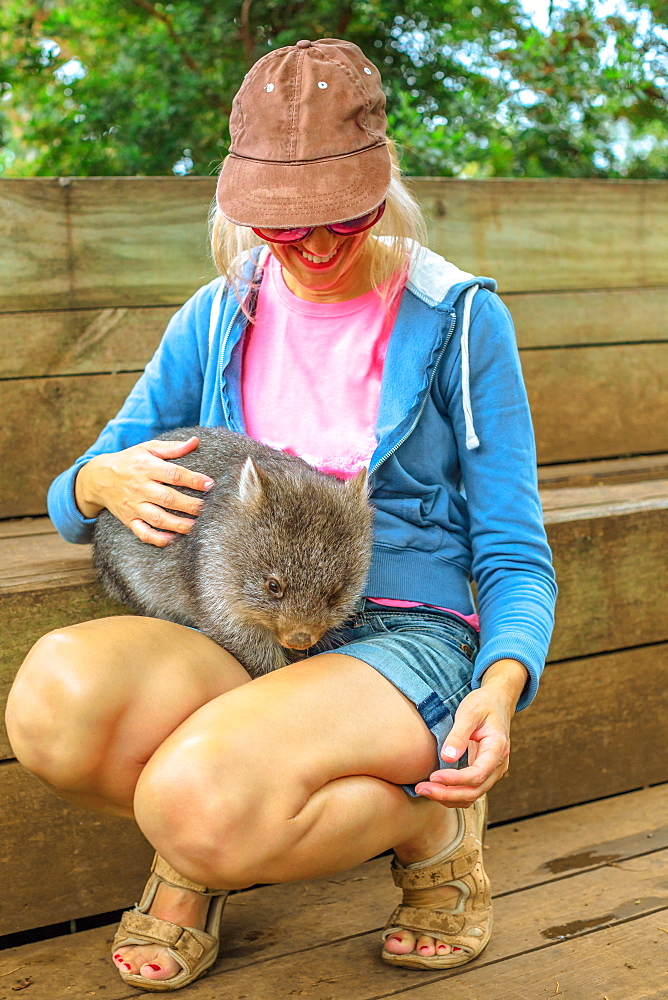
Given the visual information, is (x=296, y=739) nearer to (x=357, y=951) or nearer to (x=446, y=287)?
(x=357, y=951)

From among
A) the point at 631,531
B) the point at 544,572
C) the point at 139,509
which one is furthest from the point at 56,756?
the point at 631,531

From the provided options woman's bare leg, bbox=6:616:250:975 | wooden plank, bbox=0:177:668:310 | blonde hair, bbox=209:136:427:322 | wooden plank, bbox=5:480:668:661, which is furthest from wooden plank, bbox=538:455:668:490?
woman's bare leg, bbox=6:616:250:975

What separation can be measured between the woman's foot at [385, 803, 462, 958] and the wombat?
1.51 ft

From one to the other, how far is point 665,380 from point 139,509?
2326mm

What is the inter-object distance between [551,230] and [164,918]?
2.66 m

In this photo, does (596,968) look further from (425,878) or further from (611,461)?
(611,461)

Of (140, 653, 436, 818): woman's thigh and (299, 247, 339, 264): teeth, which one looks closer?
(140, 653, 436, 818): woman's thigh

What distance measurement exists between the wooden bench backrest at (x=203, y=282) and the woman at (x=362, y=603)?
606 mm

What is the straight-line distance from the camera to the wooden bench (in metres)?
2.43

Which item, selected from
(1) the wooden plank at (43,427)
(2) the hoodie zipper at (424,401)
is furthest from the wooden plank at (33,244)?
(2) the hoodie zipper at (424,401)

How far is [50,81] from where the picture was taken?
4.65 meters

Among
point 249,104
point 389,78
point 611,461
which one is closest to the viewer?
point 249,104

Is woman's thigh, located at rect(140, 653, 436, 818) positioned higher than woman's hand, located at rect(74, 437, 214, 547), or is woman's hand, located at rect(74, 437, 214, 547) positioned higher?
woman's hand, located at rect(74, 437, 214, 547)

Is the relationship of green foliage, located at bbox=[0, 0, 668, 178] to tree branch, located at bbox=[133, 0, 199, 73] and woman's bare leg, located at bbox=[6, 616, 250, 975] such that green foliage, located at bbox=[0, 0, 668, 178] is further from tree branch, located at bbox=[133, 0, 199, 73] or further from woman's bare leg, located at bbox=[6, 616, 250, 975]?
woman's bare leg, located at bbox=[6, 616, 250, 975]
